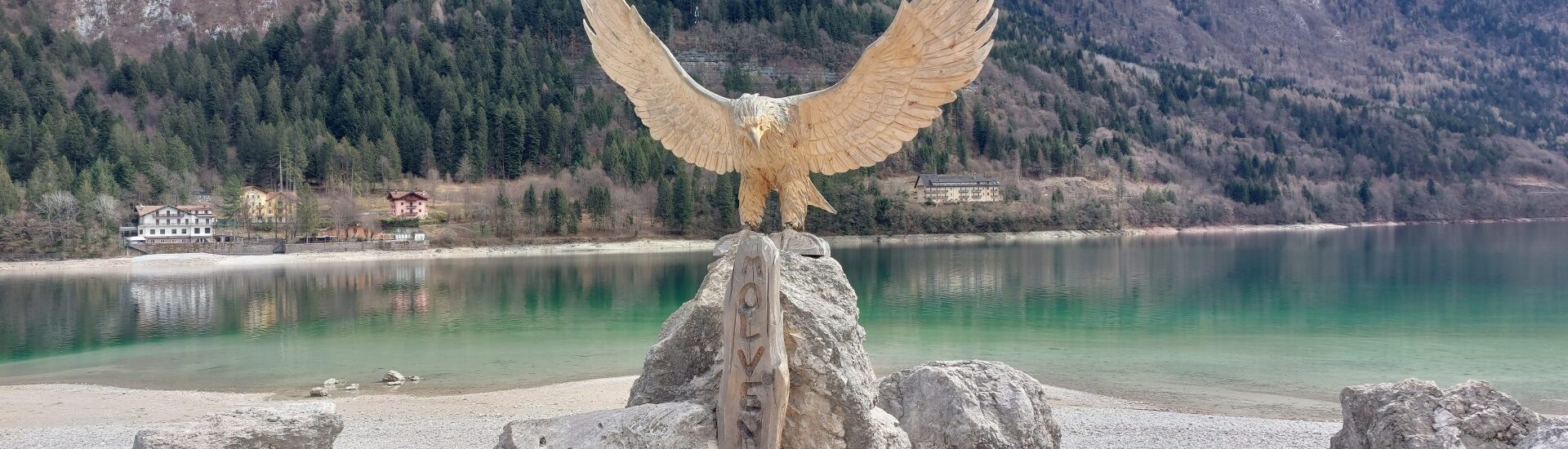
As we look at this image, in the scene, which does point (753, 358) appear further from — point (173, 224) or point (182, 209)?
point (182, 209)

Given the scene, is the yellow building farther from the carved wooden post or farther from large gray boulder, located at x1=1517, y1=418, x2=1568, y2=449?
large gray boulder, located at x1=1517, y1=418, x2=1568, y2=449

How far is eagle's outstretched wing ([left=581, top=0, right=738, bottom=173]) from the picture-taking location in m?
9.84

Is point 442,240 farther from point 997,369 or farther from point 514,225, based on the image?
point 997,369

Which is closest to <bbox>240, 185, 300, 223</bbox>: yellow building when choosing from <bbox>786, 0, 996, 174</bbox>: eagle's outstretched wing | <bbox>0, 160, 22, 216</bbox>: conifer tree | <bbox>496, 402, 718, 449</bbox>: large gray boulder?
<bbox>0, 160, 22, 216</bbox>: conifer tree

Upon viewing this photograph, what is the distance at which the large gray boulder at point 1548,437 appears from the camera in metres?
7.57

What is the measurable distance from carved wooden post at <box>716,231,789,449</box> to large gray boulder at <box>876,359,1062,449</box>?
2792mm

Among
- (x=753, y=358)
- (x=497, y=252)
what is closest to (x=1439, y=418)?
(x=753, y=358)

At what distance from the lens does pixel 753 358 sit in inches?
295

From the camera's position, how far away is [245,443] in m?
8.66

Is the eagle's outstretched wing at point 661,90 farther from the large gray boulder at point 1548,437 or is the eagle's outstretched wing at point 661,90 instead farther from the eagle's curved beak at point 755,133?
the large gray boulder at point 1548,437

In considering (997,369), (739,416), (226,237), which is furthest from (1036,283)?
(226,237)

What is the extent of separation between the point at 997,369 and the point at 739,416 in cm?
386

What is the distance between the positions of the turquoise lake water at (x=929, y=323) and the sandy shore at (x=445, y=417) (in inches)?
51.0

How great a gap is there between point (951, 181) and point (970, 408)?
8696 centimetres
